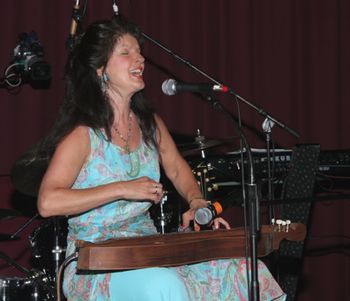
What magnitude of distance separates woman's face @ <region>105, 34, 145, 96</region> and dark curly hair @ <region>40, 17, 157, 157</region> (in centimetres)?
3

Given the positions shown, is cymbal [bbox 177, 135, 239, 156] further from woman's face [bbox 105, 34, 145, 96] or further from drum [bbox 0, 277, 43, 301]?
drum [bbox 0, 277, 43, 301]

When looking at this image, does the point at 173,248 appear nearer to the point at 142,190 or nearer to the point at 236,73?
the point at 142,190

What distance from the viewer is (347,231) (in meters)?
4.93

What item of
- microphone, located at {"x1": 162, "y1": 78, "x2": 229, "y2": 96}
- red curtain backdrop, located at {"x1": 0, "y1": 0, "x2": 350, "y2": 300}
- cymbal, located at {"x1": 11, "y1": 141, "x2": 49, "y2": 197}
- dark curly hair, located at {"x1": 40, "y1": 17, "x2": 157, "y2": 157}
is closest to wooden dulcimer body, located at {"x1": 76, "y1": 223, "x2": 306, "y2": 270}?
microphone, located at {"x1": 162, "y1": 78, "x2": 229, "y2": 96}

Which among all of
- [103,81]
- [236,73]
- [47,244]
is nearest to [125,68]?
[103,81]

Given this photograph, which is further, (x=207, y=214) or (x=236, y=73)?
(x=236, y=73)

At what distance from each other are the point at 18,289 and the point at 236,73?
2.01 m

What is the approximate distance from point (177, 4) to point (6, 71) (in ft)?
3.73

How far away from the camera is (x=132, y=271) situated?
2.37m

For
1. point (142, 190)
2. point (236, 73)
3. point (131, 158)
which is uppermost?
point (236, 73)

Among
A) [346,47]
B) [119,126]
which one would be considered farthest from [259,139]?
[119,126]

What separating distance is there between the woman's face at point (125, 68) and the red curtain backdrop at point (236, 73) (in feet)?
4.35

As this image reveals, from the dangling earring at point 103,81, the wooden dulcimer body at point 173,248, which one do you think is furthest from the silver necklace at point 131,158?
the wooden dulcimer body at point 173,248

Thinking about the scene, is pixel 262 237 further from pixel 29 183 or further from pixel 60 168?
pixel 29 183
